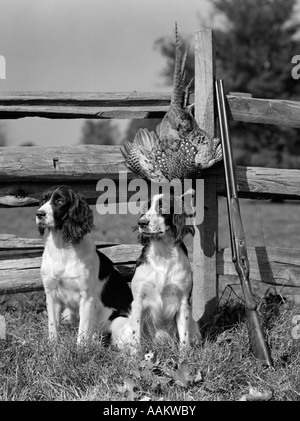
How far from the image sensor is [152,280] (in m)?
4.82

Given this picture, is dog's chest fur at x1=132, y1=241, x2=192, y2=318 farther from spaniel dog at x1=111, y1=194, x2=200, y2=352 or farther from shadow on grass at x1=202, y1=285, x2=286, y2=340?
shadow on grass at x1=202, y1=285, x2=286, y2=340

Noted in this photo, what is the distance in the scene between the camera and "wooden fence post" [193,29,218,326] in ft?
17.6

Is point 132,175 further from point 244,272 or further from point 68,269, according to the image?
point 244,272

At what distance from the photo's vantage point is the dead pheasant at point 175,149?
5141 millimetres

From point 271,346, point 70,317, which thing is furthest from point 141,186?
point 271,346

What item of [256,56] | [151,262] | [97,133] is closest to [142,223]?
[151,262]

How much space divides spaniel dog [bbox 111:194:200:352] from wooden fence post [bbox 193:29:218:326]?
44 centimetres

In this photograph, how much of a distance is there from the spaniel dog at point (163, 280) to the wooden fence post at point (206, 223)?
44 cm

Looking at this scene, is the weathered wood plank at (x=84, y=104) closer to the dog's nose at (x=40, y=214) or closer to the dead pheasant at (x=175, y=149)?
the dead pheasant at (x=175, y=149)

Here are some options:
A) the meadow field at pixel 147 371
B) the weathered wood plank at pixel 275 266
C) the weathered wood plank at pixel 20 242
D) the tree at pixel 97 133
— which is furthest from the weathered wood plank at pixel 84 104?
the tree at pixel 97 133

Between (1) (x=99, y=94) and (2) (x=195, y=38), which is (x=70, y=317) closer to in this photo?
(1) (x=99, y=94)

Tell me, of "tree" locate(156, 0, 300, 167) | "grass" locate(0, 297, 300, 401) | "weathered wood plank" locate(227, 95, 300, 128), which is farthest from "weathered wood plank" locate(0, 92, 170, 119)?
"tree" locate(156, 0, 300, 167)

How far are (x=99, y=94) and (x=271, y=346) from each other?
2.69 m

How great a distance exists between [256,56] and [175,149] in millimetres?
30027
